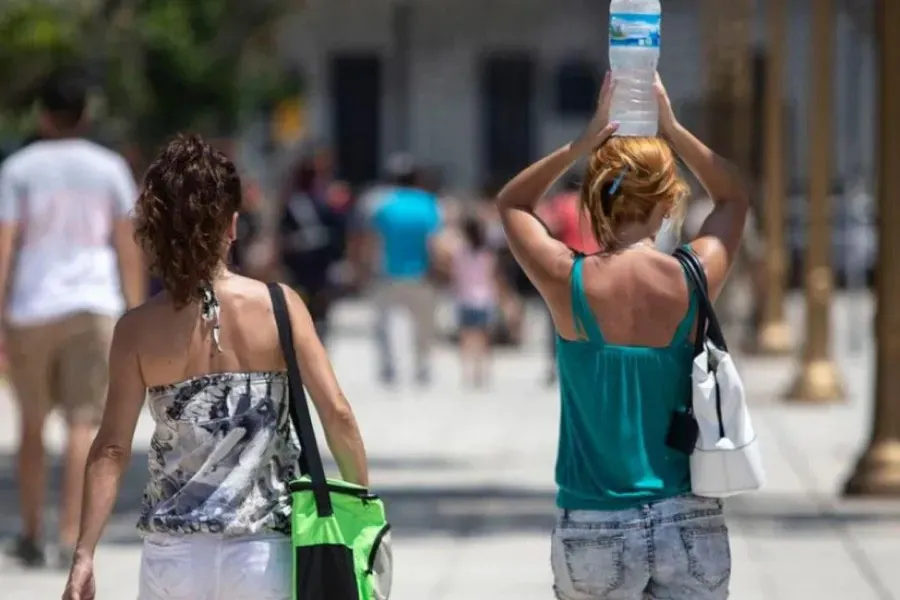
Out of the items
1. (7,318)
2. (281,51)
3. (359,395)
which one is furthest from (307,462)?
(281,51)

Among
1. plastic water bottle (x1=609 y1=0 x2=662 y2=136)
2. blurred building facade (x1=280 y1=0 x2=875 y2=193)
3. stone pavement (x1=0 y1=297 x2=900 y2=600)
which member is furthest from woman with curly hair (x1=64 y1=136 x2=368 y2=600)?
blurred building facade (x1=280 y1=0 x2=875 y2=193)

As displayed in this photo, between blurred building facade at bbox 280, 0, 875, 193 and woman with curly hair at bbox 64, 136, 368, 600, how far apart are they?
118 ft

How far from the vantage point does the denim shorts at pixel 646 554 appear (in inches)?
185

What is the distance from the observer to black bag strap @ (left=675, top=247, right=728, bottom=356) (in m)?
4.79

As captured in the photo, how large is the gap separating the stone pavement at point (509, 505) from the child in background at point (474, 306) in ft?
1.04

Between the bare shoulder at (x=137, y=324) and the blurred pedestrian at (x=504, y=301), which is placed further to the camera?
the blurred pedestrian at (x=504, y=301)

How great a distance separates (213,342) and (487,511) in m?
6.09

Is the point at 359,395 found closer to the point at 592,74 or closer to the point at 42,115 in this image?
the point at 42,115

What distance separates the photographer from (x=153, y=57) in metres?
23.7

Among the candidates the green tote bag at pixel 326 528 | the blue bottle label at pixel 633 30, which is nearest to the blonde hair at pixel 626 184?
the blue bottle label at pixel 633 30

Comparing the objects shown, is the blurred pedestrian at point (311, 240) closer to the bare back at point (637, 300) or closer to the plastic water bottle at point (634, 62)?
the plastic water bottle at point (634, 62)

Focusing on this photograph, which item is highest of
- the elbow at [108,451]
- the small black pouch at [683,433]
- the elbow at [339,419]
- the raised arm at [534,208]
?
the raised arm at [534,208]

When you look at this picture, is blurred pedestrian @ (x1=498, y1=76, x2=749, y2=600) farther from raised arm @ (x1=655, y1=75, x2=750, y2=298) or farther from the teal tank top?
raised arm @ (x1=655, y1=75, x2=750, y2=298)

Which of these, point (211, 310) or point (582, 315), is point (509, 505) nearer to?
point (582, 315)
